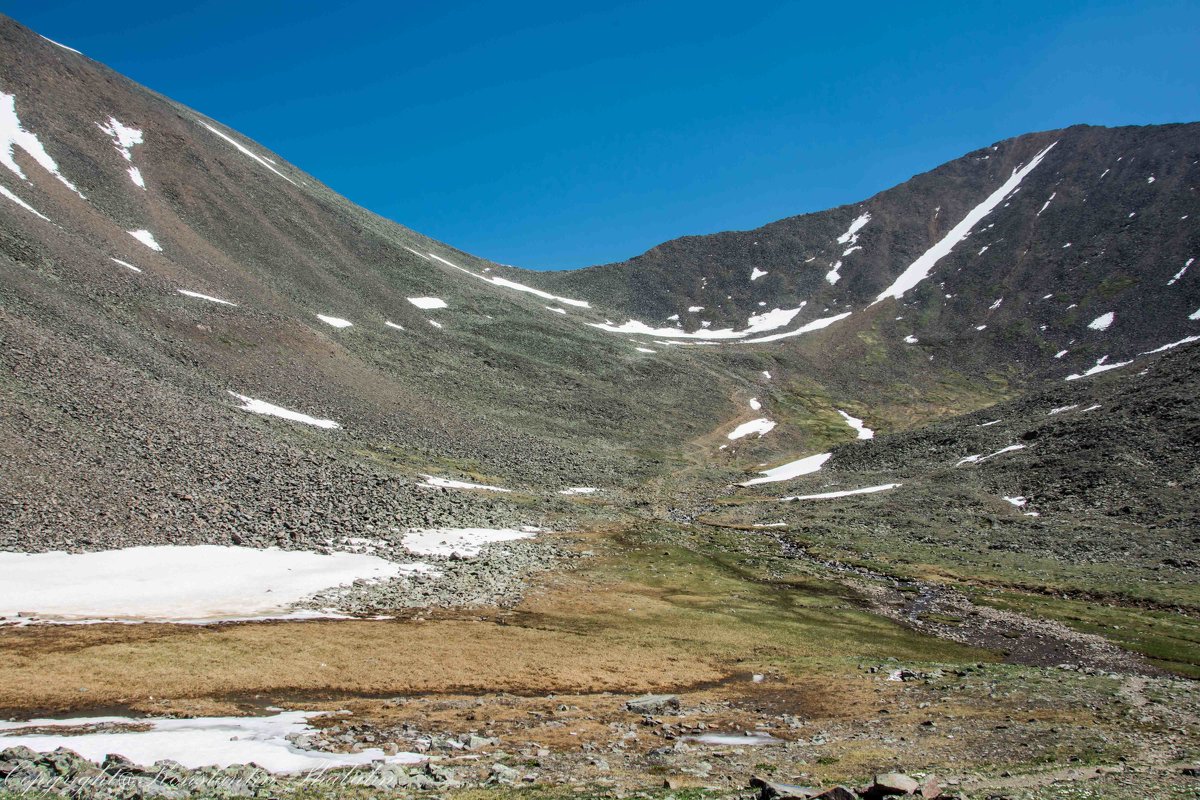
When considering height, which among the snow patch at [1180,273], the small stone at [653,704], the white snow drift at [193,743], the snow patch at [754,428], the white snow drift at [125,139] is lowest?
the white snow drift at [193,743]

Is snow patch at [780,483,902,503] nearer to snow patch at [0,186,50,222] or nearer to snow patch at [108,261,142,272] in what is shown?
snow patch at [108,261,142,272]

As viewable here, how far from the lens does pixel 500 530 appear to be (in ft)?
205

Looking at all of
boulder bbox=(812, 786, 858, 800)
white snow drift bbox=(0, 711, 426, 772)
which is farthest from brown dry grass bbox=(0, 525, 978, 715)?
boulder bbox=(812, 786, 858, 800)

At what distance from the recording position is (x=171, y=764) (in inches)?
676

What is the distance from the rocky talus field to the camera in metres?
21.2

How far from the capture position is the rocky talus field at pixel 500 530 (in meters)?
21.2

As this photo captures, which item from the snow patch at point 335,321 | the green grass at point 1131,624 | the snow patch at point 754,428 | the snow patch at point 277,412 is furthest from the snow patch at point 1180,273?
the snow patch at point 277,412

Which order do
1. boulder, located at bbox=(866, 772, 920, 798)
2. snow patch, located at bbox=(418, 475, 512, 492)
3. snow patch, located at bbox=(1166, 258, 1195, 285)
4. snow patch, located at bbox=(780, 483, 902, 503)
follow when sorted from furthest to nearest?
snow patch, located at bbox=(1166, 258, 1195, 285) < snow patch, located at bbox=(780, 483, 902, 503) < snow patch, located at bbox=(418, 475, 512, 492) < boulder, located at bbox=(866, 772, 920, 798)

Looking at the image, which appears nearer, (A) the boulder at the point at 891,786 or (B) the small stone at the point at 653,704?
(A) the boulder at the point at 891,786

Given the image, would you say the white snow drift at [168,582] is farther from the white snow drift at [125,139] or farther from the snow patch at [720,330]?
the snow patch at [720,330]

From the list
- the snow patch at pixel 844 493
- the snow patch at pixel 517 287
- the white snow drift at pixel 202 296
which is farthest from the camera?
the snow patch at pixel 517 287

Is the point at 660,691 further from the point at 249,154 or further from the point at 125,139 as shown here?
the point at 249,154

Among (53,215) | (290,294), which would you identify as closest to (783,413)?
(290,294)

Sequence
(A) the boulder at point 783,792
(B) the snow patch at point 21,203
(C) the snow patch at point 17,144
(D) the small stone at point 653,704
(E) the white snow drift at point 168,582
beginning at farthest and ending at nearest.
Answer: (C) the snow patch at point 17,144 < (B) the snow patch at point 21,203 < (E) the white snow drift at point 168,582 < (D) the small stone at point 653,704 < (A) the boulder at point 783,792
